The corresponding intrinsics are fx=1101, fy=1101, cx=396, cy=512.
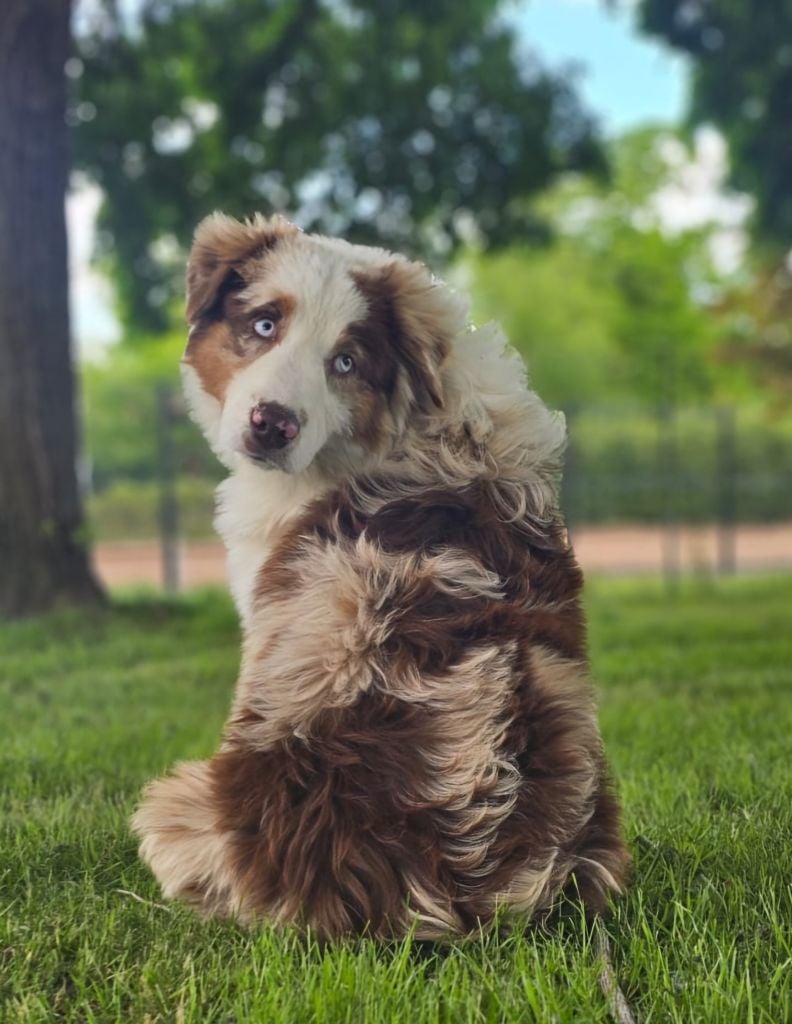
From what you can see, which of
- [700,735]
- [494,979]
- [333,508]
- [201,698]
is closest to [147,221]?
[201,698]

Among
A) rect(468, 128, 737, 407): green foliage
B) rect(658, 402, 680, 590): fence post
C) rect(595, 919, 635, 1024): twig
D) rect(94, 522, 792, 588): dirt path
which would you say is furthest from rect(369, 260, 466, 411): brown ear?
rect(468, 128, 737, 407): green foliage

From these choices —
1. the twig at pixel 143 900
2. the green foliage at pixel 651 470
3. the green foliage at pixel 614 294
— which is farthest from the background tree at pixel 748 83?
the green foliage at pixel 614 294

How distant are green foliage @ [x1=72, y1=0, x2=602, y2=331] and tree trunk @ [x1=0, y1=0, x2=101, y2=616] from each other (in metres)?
3.44

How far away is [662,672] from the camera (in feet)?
26.6

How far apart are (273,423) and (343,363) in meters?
0.34

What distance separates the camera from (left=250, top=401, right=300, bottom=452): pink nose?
9.37ft

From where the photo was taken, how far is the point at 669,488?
63.3ft

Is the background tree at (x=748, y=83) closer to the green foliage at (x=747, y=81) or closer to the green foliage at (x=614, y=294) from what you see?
the green foliage at (x=747, y=81)

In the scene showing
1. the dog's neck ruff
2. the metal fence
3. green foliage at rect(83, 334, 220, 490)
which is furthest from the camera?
the metal fence

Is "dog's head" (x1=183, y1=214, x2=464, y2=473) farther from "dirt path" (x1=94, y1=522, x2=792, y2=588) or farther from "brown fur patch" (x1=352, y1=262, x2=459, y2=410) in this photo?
"dirt path" (x1=94, y1=522, x2=792, y2=588)

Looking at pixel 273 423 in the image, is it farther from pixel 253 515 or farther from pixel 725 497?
pixel 725 497

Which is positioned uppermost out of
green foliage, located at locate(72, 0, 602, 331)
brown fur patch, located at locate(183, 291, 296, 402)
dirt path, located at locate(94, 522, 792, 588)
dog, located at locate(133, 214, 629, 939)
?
green foliage, located at locate(72, 0, 602, 331)

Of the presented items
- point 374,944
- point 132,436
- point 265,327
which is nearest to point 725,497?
point 132,436

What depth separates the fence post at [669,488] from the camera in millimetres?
18297
